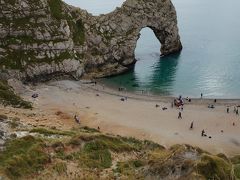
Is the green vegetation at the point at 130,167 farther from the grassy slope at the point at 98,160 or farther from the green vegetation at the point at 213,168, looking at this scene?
the green vegetation at the point at 213,168

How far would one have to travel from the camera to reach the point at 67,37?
342 feet

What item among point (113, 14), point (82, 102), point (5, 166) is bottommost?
point (82, 102)

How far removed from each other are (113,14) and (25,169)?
334 feet

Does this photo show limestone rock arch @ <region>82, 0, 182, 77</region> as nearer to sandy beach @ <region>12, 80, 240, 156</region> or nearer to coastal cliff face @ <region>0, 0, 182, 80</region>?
coastal cliff face @ <region>0, 0, 182, 80</region>

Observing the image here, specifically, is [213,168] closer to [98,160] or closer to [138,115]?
[98,160]

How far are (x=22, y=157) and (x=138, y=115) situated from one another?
52829 mm

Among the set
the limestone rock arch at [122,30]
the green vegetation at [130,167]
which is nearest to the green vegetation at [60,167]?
the green vegetation at [130,167]

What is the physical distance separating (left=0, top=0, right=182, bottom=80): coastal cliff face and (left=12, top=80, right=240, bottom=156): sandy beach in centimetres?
636

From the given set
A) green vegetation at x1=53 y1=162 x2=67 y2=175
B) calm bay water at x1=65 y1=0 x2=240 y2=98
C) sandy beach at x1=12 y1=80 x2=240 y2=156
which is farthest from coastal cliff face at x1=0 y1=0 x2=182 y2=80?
green vegetation at x1=53 y1=162 x2=67 y2=175

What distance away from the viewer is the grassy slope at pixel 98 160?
2119cm

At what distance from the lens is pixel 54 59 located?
101125 millimetres

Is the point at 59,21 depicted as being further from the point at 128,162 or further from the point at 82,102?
the point at 128,162

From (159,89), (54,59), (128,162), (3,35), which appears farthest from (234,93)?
(128,162)

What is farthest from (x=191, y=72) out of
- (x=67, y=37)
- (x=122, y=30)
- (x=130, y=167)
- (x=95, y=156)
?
(x=130, y=167)
